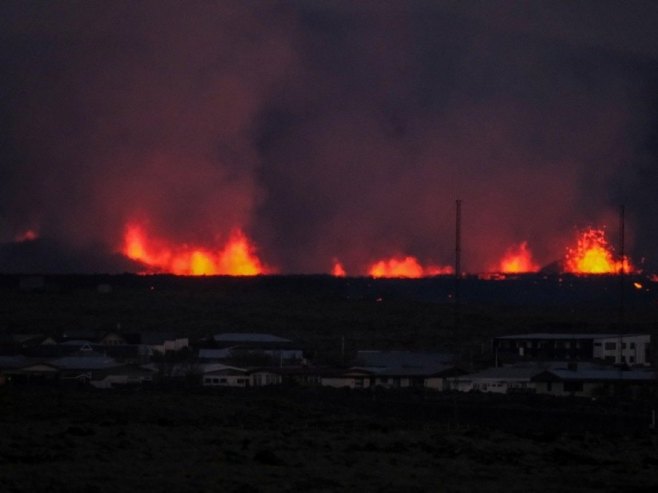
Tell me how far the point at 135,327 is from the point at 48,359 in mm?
27438

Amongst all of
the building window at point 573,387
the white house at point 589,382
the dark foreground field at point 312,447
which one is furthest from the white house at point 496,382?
the dark foreground field at point 312,447

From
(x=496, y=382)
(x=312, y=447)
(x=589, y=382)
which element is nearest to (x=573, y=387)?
(x=589, y=382)

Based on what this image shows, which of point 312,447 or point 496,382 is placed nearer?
point 312,447

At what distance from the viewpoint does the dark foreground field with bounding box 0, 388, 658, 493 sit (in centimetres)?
2528

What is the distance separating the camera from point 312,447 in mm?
30719

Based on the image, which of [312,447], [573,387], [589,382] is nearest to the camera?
[312,447]

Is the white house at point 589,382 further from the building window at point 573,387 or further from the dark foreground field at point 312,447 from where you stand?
the dark foreground field at point 312,447

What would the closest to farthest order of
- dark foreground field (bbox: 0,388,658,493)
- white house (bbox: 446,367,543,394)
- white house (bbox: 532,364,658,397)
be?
dark foreground field (bbox: 0,388,658,493) → white house (bbox: 532,364,658,397) → white house (bbox: 446,367,543,394)

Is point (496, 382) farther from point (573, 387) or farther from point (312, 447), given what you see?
point (312, 447)

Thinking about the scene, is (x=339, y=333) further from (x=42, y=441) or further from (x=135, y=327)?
(x=42, y=441)

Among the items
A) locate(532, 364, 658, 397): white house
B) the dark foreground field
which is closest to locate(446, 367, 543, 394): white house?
locate(532, 364, 658, 397): white house

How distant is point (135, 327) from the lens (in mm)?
92000

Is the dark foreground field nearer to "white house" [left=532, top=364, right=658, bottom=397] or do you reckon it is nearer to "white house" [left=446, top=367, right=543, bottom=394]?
Result: "white house" [left=532, top=364, right=658, bottom=397]

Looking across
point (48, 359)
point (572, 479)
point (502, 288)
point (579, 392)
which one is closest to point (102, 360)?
point (48, 359)
